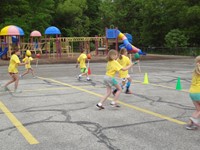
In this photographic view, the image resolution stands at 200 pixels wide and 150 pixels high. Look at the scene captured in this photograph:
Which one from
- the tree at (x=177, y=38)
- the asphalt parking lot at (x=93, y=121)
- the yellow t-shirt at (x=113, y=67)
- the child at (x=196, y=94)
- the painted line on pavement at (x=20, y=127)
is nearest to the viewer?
the asphalt parking lot at (x=93, y=121)

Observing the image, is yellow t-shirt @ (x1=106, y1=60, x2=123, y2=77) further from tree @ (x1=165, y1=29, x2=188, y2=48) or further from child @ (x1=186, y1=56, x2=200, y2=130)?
tree @ (x1=165, y1=29, x2=188, y2=48)

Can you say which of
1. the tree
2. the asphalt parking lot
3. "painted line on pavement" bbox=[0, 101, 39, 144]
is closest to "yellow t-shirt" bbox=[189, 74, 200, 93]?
the asphalt parking lot

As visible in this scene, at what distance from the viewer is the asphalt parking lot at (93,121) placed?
521 cm

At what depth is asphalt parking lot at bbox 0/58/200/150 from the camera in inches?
205

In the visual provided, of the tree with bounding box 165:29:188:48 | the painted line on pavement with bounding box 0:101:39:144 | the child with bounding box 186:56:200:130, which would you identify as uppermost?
the tree with bounding box 165:29:188:48

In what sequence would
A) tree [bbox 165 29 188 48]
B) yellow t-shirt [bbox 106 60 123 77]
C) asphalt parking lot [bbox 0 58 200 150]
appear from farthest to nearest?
tree [bbox 165 29 188 48] → yellow t-shirt [bbox 106 60 123 77] → asphalt parking lot [bbox 0 58 200 150]

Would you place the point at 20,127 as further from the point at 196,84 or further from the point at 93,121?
the point at 196,84

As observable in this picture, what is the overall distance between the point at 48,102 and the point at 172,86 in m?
5.05

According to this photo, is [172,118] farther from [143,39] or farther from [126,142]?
[143,39]

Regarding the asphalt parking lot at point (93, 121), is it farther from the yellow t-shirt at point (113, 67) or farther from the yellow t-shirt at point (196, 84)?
Result: the yellow t-shirt at point (113, 67)

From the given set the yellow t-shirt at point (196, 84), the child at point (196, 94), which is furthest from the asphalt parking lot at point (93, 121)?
the yellow t-shirt at point (196, 84)

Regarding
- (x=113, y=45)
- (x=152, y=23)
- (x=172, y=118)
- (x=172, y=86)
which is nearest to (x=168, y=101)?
(x=172, y=118)

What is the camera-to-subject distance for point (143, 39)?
45219 millimetres

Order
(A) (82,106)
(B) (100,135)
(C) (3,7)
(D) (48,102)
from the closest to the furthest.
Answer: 1. (B) (100,135)
2. (A) (82,106)
3. (D) (48,102)
4. (C) (3,7)
